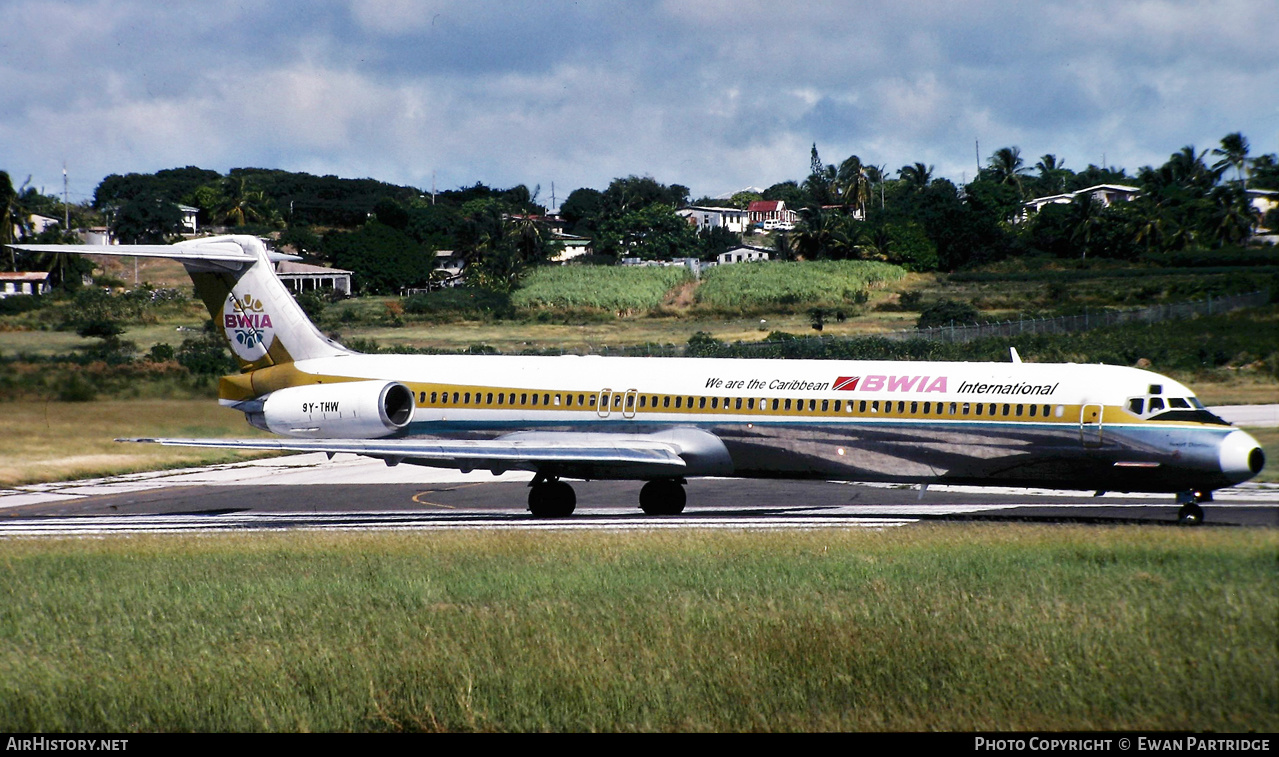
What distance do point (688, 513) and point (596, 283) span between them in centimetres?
6460

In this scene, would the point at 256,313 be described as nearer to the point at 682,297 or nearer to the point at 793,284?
the point at 793,284

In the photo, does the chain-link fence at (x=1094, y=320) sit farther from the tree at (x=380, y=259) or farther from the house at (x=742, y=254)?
the house at (x=742, y=254)

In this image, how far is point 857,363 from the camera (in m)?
26.2

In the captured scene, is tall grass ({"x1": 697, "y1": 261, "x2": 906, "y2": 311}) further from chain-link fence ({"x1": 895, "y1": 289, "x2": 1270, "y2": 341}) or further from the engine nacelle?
the engine nacelle

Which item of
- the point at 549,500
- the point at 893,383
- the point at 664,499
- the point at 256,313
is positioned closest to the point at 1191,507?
the point at 893,383

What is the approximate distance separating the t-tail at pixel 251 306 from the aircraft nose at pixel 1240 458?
2022 cm

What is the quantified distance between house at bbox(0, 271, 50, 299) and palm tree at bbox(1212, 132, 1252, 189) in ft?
177

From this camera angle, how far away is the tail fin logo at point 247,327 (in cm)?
3159

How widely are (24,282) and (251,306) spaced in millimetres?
38549

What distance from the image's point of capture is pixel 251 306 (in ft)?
104

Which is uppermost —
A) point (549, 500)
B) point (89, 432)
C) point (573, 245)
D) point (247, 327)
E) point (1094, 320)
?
point (573, 245)

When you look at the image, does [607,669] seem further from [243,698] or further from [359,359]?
[359,359]

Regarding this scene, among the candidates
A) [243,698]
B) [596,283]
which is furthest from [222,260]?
[596,283]

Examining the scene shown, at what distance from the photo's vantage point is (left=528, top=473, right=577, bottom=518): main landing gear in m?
28.0
